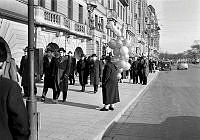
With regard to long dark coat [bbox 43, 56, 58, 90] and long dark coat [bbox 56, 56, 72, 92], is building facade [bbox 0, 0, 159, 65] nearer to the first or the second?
long dark coat [bbox 56, 56, 72, 92]

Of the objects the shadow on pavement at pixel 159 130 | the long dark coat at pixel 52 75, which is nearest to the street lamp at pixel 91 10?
the long dark coat at pixel 52 75

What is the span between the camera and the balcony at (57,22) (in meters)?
19.2

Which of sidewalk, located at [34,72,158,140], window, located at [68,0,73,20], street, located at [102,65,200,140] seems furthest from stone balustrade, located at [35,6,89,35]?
street, located at [102,65,200,140]

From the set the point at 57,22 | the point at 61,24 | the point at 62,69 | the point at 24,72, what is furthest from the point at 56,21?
the point at 62,69

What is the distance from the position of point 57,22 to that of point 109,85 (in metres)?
14.2

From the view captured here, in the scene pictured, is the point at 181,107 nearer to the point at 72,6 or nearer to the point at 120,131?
the point at 120,131

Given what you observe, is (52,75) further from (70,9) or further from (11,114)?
(70,9)

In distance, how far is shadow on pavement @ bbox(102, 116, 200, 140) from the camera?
6242 mm

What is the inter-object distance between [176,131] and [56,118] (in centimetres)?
287

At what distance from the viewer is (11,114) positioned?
252 cm

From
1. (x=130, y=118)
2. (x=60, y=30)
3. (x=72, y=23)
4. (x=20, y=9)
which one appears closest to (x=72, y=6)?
(x=72, y=23)

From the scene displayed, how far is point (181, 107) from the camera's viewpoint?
1043 centimetres

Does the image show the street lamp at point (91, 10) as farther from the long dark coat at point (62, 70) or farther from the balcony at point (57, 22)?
the long dark coat at point (62, 70)

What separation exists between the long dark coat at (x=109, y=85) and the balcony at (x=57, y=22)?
441 inches
